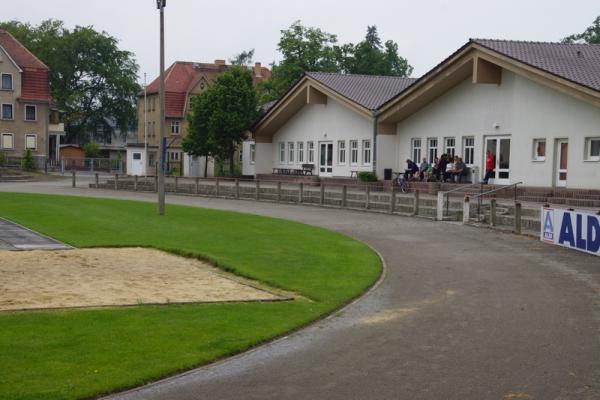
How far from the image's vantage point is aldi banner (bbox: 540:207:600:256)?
17953 mm

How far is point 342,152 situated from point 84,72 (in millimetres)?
58743

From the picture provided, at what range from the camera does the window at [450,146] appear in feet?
124

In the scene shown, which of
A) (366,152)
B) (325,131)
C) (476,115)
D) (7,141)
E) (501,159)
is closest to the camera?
(501,159)

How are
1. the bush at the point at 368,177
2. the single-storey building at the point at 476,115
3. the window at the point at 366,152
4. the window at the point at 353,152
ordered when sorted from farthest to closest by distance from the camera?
the window at the point at 353,152
the window at the point at 366,152
the bush at the point at 368,177
the single-storey building at the point at 476,115

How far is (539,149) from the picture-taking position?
3241 cm

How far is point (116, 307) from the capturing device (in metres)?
11.2

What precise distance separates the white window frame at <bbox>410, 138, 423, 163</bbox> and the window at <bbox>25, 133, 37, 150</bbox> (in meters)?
46.0

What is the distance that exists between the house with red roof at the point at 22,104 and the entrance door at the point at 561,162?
174 feet

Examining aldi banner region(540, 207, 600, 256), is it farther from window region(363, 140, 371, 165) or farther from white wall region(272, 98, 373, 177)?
window region(363, 140, 371, 165)

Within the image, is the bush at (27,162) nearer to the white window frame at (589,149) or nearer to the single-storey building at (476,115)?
the single-storey building at (476,115)

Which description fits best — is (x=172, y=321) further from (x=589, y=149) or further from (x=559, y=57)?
(x=559, y=57)

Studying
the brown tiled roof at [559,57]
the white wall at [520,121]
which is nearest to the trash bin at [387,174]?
the white wall at [520,121]

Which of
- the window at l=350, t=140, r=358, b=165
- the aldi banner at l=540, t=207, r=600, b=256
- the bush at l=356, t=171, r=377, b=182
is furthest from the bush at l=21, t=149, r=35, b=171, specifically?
the aldi banner at l=540, t=207, r=600, b=256

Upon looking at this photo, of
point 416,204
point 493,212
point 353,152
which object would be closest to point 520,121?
point 416,204
